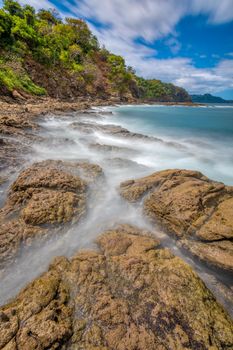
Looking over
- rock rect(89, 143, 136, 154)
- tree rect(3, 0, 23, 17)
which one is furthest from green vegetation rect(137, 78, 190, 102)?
rock rect(89, 143, 136, 154)

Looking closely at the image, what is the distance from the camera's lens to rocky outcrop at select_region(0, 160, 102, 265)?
482 cm

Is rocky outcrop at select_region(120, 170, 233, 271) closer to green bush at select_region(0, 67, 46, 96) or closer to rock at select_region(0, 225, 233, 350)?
rock at select_region(0, 225, 233, 350)

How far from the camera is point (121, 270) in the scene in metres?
3.82

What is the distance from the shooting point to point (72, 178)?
6.80 metres

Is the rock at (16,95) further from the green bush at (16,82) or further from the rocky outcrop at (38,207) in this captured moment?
the rocky outcrop at (38,207)

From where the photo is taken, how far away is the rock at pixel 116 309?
282 cm

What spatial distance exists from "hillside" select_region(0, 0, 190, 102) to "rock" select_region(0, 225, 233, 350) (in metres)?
23.8

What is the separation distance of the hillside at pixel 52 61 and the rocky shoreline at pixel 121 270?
21385 mm

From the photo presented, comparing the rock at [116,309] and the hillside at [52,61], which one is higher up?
the hillside at [52,61]

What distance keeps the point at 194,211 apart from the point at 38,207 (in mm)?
4095

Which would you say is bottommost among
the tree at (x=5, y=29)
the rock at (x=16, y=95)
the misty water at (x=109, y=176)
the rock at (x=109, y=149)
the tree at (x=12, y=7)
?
the misty water at (x=109, y=176)

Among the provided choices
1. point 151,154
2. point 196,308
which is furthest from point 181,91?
point 196,308

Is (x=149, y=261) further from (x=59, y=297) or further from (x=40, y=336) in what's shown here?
(x=40, y=336)

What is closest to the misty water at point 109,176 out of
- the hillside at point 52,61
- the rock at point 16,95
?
the rock at point 16,95
